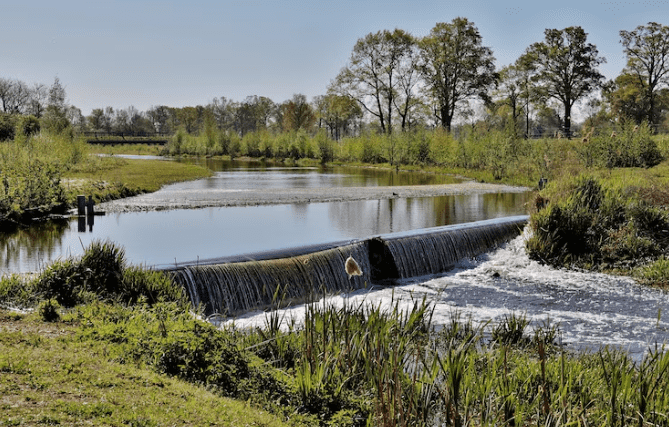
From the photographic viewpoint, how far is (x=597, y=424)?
4.29 metres

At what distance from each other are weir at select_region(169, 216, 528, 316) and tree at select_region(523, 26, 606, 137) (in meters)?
37.4

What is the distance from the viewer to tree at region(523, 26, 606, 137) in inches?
1849

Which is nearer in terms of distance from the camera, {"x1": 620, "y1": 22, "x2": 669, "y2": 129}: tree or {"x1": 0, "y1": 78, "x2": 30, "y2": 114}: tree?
{"x1": 620, "y1": 22, "x2": 669, "y2": 129}: tree

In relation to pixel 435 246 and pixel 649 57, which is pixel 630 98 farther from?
pixel 435 246

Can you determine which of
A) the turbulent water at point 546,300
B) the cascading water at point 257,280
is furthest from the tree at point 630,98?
the cascading water at point 257,280

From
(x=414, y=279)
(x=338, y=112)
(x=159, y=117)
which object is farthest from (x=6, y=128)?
(x=159, y=117)

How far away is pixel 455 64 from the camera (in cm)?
4688

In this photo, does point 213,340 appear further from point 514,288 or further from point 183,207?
point 183,207

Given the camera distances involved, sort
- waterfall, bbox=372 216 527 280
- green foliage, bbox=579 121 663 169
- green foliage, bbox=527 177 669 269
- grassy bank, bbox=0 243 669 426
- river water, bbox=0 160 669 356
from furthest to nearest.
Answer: green foliage, bbox=579 121 663 169 < green foliage, bbox=527 177 669 269 < waterfall, bbox=372 216 527 280 < river water, bbox=0 160 669 356 < grassy bank, bbox=0 243 669 426

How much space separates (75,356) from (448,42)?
153 feet

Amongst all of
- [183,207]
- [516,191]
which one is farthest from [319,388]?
[516,191]

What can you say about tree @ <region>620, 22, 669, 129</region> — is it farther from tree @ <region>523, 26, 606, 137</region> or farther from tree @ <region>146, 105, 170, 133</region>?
tree @ <region>146, 105, 170, 133</region>

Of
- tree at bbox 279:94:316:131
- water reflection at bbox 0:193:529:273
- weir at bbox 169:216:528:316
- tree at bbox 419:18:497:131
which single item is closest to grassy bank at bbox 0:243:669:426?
weir at bbox 169:216:528:316

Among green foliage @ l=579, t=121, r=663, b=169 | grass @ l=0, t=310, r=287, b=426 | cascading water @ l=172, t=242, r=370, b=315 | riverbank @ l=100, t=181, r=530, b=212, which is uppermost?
green foliage @ l=579, t=121, r=663, b=169
